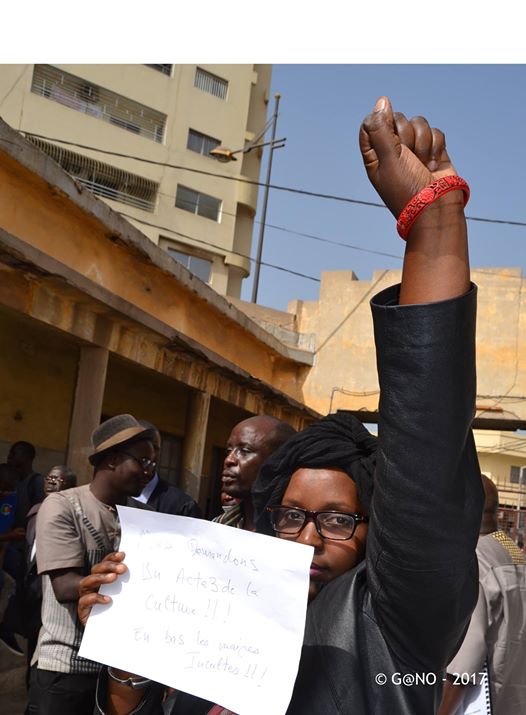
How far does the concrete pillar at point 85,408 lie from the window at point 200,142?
2915cm

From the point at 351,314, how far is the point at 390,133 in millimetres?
15660

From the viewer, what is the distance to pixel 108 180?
33125 mm

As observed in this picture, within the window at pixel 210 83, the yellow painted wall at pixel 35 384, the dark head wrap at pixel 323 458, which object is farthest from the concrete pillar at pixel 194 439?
the window at pixel 210 83

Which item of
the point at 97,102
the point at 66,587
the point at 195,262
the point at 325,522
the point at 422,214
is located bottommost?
the point at 66,587

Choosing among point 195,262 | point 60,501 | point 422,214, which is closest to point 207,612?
point 422,214

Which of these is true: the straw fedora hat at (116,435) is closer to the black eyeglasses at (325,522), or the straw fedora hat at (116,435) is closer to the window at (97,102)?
the black eyeglasses at (325,522)

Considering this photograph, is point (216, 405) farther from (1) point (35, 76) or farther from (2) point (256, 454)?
(1) point (35, 76)

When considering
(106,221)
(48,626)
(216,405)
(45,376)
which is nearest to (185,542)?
(48,626)

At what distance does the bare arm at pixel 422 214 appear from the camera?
127cm

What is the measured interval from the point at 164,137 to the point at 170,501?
30938mm

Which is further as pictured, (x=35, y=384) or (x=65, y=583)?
(x=35, y=384)

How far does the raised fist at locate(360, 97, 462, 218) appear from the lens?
1.28 metres

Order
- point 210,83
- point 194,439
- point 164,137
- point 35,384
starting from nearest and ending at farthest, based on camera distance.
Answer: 1. point 35,384
2. point 194,439
3. point 164,137
4. point 210,83

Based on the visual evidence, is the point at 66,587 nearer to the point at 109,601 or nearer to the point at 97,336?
the point at 109,601
